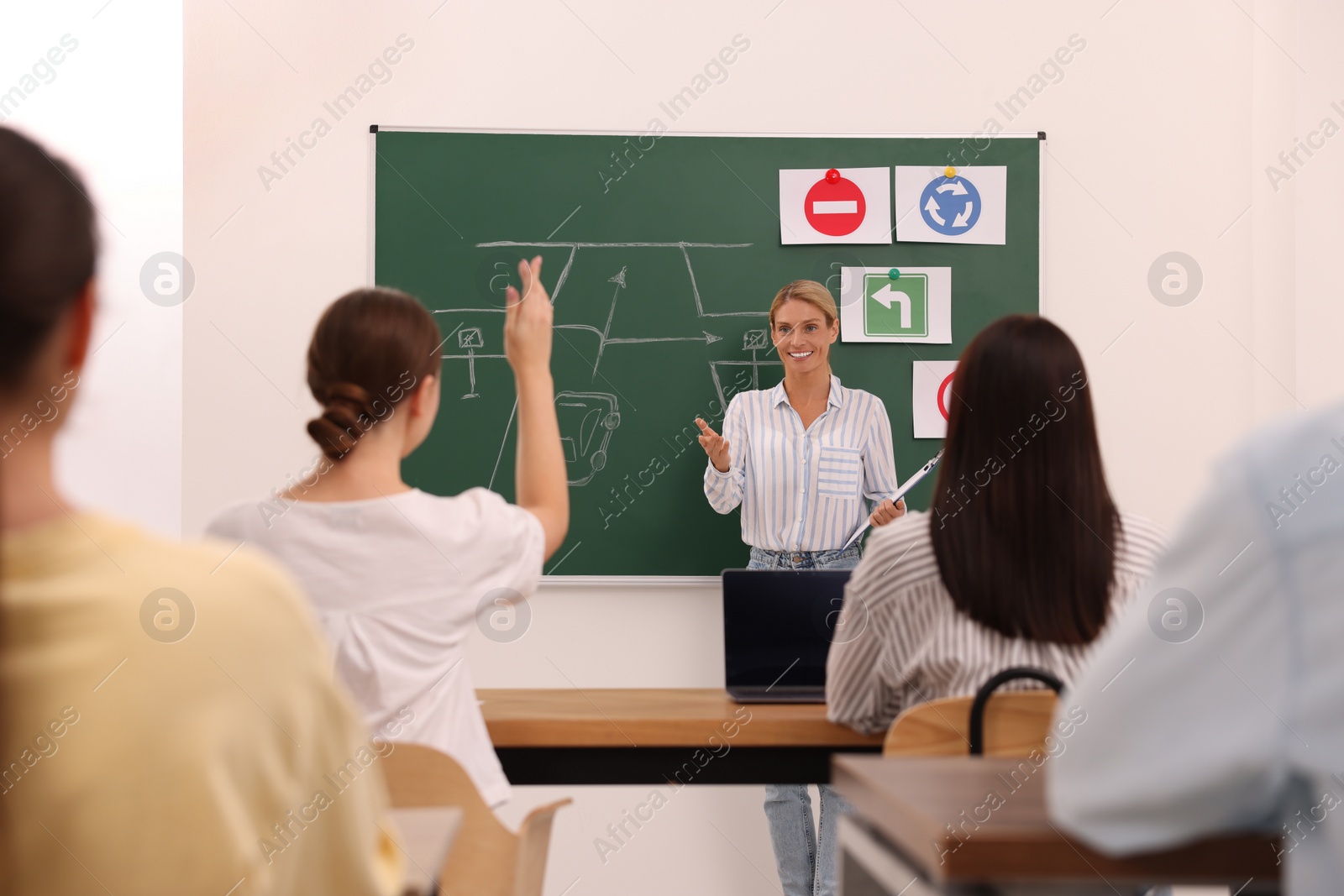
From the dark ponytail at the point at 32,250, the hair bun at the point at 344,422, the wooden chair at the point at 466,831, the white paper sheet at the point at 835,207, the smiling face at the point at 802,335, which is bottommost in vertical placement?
the wooden chair at the point at 466,831

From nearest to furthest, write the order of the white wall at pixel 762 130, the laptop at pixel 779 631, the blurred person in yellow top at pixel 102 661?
the blurred person in yellow top at pixel 102 661 → the laptop at pixel 779 631 → the white wall at pixel 762 130

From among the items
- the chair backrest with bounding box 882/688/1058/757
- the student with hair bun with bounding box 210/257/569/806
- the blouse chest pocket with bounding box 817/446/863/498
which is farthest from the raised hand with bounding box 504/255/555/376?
the blouse chest pocket with bounding box 817/446/863/498

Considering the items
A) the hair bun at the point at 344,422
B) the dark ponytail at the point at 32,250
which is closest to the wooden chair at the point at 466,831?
the hair bun at the point at 344,422

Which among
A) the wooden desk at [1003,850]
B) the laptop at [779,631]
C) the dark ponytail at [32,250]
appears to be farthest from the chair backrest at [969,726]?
the dark ponytail at [32,250]

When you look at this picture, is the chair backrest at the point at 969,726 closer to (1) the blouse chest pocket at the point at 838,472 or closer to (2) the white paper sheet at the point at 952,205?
(1) the blouse chest pocket at the point at 838,472

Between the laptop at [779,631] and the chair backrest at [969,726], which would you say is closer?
the chair backrest at [969,726]

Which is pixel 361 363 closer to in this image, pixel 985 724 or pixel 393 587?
pixel 393 587

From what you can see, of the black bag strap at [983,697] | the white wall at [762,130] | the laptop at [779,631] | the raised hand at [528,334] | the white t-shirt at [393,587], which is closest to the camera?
the black bag strap at [983,697]

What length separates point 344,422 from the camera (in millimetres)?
1361

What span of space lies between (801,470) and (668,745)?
5.48 feet

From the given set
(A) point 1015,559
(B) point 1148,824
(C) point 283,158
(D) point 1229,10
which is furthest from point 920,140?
(B) point 1148,824

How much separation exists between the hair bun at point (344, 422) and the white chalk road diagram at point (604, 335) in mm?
1890

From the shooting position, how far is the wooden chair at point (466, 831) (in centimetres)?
116

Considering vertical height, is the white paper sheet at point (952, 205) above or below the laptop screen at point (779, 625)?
above
